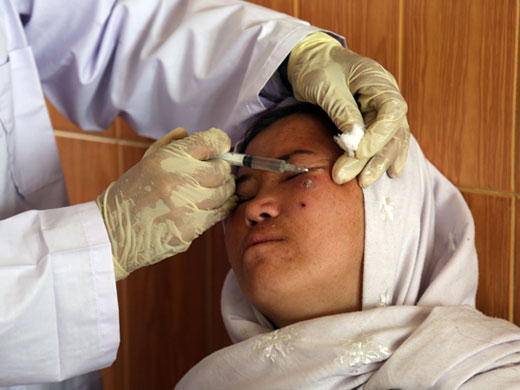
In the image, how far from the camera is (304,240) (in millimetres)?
1310

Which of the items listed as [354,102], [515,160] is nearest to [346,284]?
[354,102]

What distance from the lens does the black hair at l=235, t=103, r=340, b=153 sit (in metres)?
1.49

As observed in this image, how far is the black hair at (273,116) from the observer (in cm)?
149

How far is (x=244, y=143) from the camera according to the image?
1.57 metres

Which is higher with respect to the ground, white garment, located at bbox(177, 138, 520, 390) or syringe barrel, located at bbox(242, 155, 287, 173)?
syringe barrel, located at bbox(242, 155, 287, 173)

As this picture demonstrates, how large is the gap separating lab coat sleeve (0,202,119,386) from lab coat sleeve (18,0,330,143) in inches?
20.0

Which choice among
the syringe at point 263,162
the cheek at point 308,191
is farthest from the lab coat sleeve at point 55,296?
the cheek at point 308,191

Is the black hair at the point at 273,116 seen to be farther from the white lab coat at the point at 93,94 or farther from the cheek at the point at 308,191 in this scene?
the cheek at the point at 308,191

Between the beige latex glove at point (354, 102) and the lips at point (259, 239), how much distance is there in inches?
6.8

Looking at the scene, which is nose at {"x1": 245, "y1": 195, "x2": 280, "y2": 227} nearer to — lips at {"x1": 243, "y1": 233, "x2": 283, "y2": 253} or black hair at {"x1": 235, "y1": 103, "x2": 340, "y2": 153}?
lips at {"x1": 243, "y1": 233, "x2": 283, "y2": 253}

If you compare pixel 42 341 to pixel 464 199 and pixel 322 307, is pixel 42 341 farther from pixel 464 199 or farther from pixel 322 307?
pixel 464 199

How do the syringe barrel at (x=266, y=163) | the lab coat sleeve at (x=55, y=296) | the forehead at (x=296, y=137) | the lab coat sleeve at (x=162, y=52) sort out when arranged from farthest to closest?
the lab coat sleeve at (x=162, y=52) → the forehead at (x=296, y=137) → the syringe barrel at (x=266, y=163) → the lab coat sleeve at (x=55, y=296)

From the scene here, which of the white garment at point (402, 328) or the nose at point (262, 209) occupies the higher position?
the nose at point (262, 209)

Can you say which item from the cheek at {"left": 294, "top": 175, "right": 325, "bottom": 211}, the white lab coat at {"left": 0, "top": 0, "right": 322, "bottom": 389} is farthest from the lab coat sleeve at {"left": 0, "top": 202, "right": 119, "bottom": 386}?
the cheek at {"left": 294, "top": 175, "right": 325, "bottom": 211}
